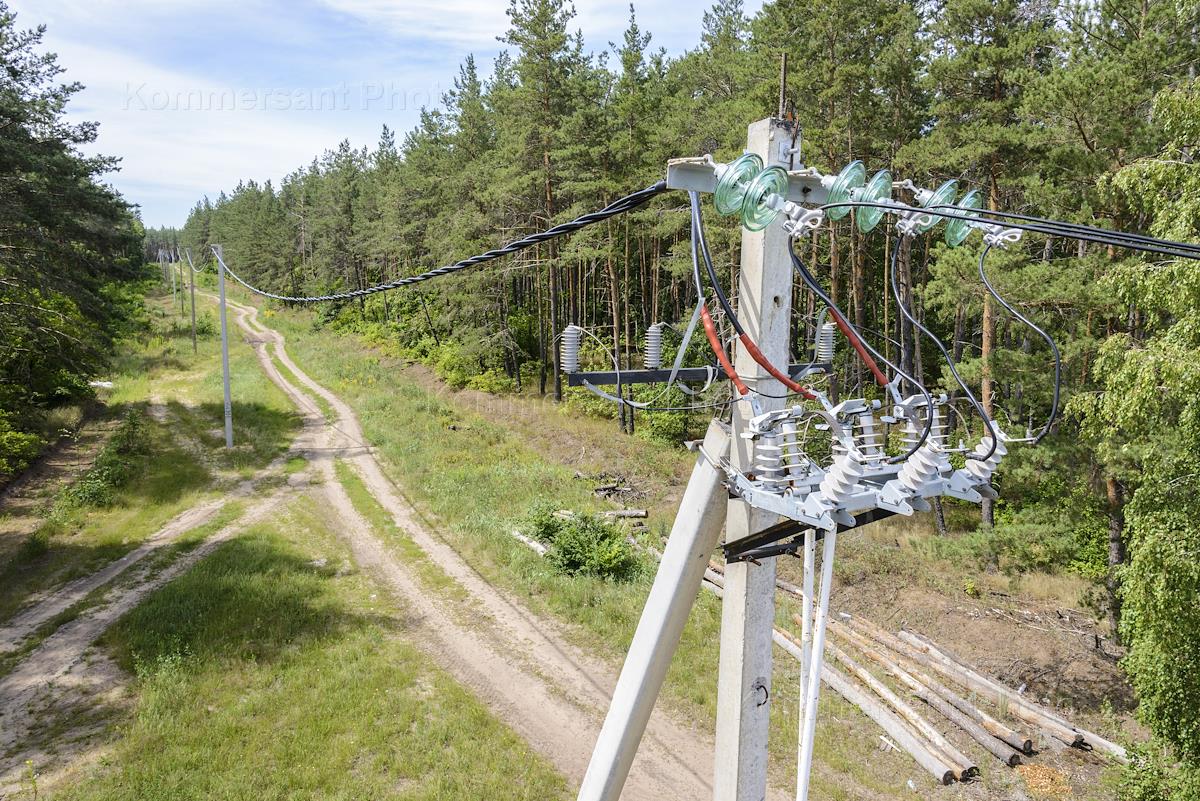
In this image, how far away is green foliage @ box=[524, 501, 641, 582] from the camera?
A: 53.0 ft

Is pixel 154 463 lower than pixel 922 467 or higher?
lower

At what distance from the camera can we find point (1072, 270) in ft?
45.1

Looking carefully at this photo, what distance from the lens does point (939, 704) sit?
11.7m

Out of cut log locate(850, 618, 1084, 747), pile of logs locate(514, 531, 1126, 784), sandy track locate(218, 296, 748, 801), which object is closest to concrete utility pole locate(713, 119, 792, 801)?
sandy track locate(218, 296, 748, 801)

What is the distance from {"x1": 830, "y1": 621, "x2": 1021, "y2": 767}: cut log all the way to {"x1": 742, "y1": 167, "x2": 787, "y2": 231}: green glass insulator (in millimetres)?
10798

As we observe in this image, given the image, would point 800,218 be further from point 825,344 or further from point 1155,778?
point 1155,778

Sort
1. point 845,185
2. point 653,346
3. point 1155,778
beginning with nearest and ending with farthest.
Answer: point 845,185, point 653,346, point 1155,778

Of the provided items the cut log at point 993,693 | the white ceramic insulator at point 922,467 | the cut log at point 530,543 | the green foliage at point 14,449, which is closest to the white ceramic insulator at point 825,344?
the white ceramic insulator at point 922,467

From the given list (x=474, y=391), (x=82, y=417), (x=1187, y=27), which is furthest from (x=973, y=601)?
(x=82, y=417)

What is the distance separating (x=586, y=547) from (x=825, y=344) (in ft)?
40.8

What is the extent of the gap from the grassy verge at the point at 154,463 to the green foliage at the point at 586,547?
10956 mm

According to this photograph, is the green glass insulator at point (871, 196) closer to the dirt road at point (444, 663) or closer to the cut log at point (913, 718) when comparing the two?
the dirt road at point (444, 663)

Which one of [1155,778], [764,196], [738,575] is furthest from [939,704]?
[764,196]

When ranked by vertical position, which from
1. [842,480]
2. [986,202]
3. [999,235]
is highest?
[986,202]
